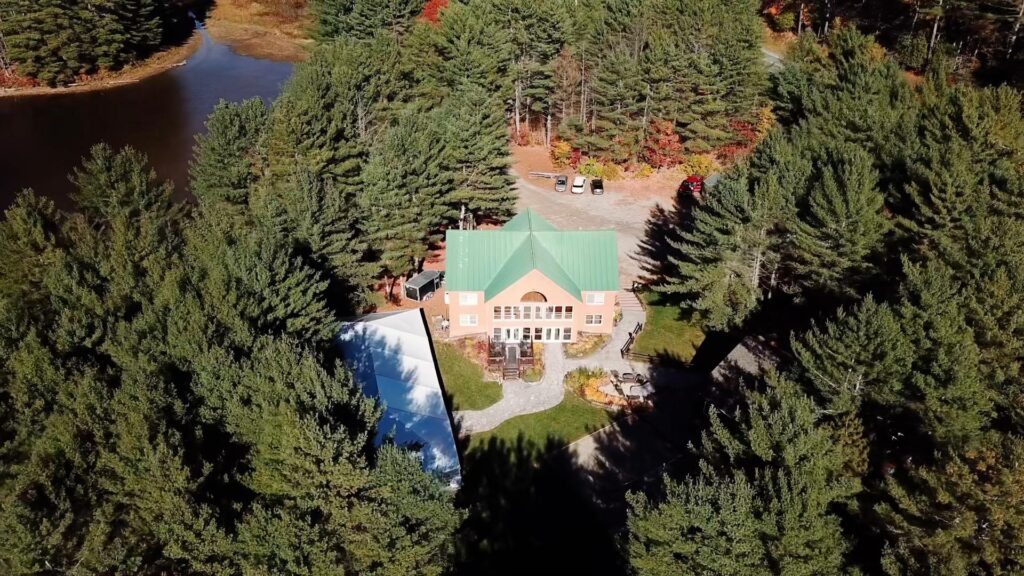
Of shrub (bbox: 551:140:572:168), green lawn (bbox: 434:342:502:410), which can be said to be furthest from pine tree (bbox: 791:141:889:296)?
shrub (bbox: 551:140:572:168)

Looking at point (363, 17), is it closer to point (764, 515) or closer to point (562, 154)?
point (562, 154)

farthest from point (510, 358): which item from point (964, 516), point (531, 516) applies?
point (964, 516)

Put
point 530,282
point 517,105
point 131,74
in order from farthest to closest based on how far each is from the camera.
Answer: point 131,74
point 517,105
point 530,282

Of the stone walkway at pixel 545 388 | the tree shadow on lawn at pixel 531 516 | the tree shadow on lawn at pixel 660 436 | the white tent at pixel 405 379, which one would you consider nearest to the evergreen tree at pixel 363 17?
the white tent at pixel 405 379

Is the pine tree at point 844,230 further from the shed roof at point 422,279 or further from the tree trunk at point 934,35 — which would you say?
the tree trunk at point 934,35

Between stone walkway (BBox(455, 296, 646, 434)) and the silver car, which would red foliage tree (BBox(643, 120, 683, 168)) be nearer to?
the silver car
